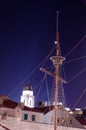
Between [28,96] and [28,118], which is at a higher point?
[28,96]

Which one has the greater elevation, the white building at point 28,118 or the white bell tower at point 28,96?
the white bell tower at point 28,96

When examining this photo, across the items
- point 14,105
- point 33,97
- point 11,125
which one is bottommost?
point 11,125

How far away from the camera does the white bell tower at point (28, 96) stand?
382 ft

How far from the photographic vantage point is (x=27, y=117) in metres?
66.0

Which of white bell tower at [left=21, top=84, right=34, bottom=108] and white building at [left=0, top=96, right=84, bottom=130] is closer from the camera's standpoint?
white building at [left=0, top=96, right=84, bottom=130]

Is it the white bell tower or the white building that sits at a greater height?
the white bell tower

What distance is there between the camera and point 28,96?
118 metres

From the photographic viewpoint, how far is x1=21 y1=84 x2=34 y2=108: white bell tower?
11639 centimetres

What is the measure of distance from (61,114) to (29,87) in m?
50.6

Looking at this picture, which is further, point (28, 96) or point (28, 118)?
point (28, 96)

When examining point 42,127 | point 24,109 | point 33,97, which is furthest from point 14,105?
point 33,97

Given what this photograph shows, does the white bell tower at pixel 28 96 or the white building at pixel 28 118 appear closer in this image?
the white building at pixel 28 118

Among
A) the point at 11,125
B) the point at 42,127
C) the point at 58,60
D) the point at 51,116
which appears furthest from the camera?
the point at 51,116

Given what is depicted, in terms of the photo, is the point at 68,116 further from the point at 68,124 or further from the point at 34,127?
the point at 34,127
